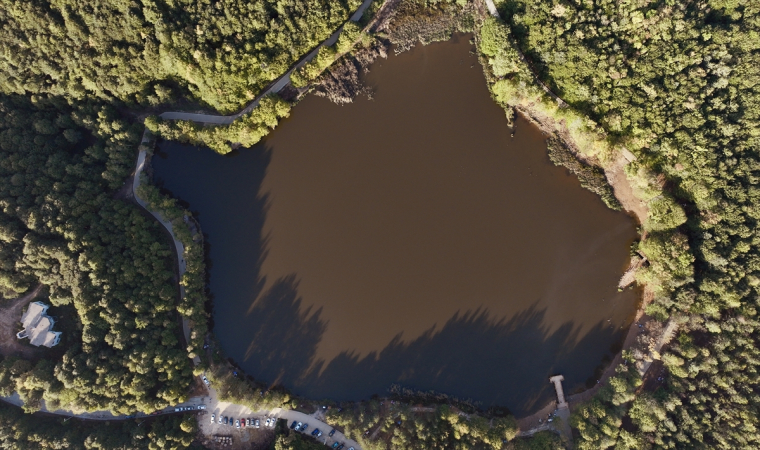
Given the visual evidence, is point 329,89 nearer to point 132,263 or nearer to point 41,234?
point 132,263

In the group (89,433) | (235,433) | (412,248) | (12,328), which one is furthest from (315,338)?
(12,328)

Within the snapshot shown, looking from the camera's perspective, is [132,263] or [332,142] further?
[332,142]

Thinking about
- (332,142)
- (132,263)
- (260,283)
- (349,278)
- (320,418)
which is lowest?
(320,418)

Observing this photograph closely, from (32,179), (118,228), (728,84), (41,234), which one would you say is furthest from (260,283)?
(728,84)

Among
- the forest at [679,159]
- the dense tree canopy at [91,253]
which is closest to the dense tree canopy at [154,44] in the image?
the dense tree canopy at [91,253]

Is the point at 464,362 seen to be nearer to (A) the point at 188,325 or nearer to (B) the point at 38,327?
(A) the point at 188,325

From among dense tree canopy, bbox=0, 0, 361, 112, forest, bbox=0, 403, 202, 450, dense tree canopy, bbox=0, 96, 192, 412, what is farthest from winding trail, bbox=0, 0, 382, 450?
dense tree canopy, bbox=0, 0, 361, 112
